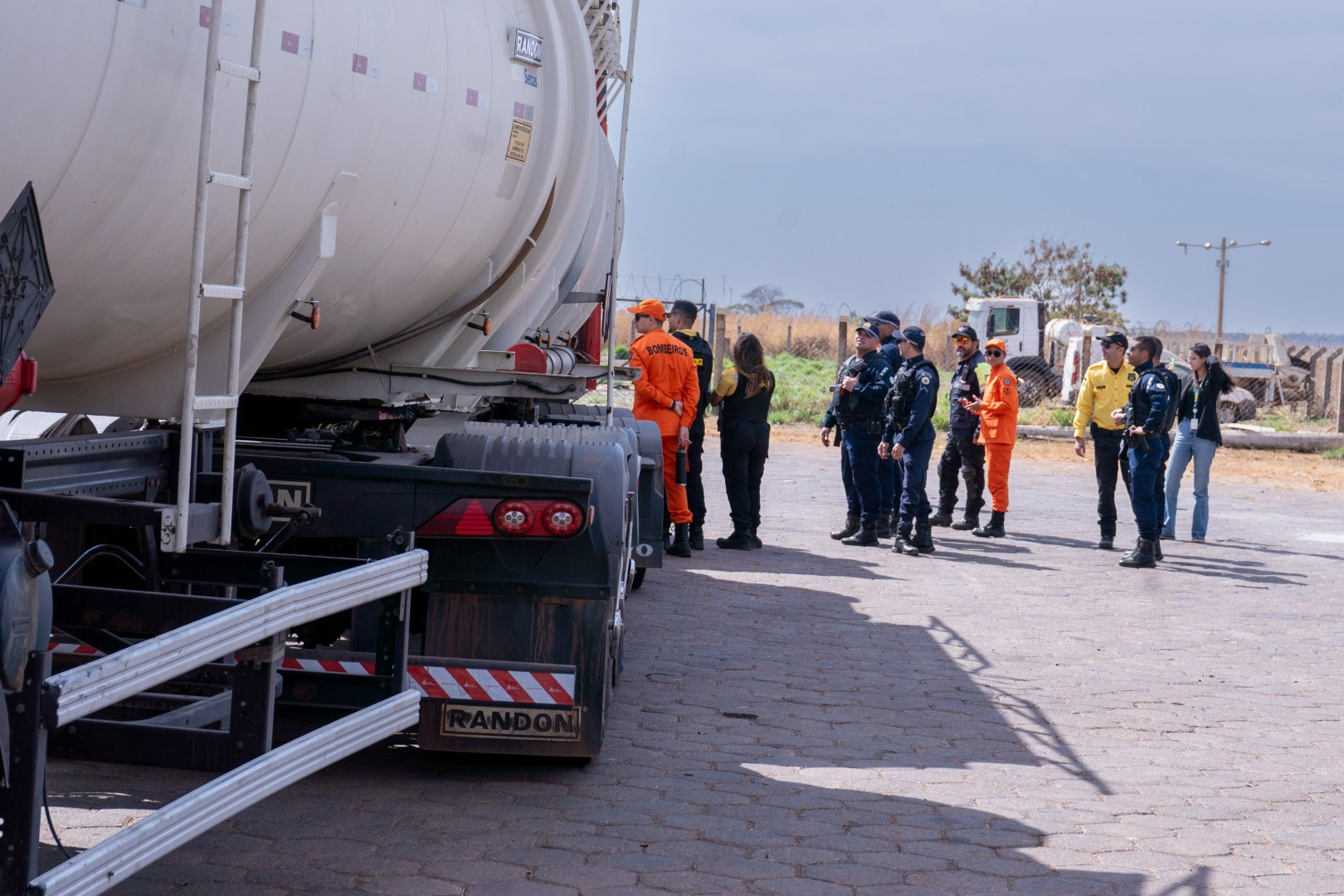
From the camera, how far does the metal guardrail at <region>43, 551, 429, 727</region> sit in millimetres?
2713

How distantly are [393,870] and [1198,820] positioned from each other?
9.23ft

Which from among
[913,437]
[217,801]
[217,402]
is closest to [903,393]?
[913,437]

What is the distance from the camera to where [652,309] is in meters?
10.3

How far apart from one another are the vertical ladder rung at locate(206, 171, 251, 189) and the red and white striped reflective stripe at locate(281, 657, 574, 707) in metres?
1.87

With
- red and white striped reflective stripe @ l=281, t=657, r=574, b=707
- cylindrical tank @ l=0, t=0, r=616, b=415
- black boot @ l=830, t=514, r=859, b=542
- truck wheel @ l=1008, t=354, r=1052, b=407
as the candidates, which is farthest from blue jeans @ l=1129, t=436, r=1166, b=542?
truck wheel @ l=1008, t=354, r=1052, b=407

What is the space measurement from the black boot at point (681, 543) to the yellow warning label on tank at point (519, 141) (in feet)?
18.6

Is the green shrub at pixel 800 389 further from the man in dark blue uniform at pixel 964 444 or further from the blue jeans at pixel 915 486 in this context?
the blue jeans at pixel 915 486

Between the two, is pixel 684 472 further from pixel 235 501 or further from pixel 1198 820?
pixel 235 501

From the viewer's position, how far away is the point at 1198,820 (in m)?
4.92

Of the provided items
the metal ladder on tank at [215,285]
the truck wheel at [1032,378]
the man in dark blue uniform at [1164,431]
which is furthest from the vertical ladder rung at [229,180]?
the truck wheel at [1032,378]

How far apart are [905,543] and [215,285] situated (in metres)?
9.04

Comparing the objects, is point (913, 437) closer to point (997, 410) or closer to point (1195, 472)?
point (997, 410)

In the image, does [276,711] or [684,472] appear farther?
[684,472]

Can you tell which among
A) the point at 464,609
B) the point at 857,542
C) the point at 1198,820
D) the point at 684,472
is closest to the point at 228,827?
the point at 464,609
